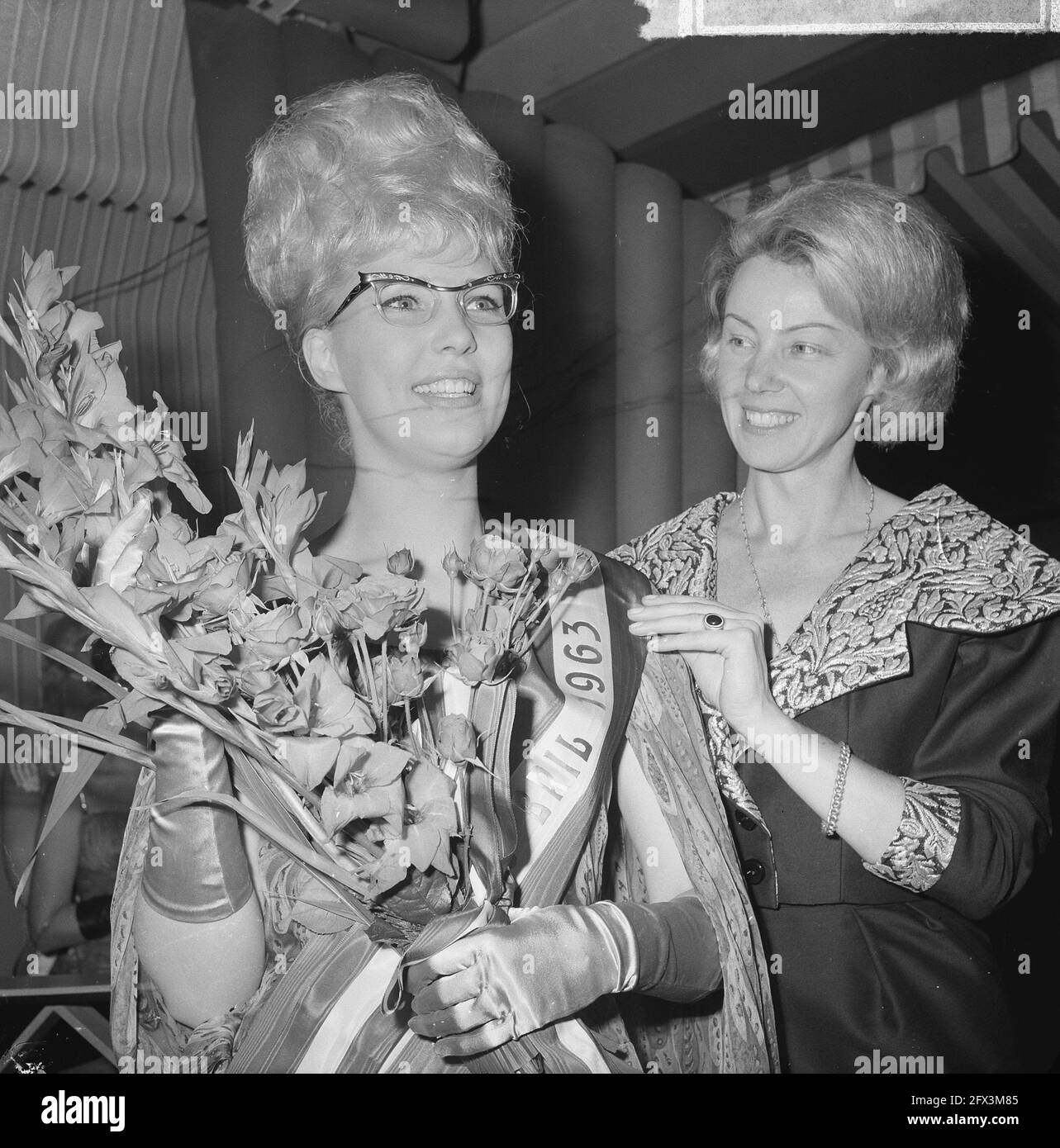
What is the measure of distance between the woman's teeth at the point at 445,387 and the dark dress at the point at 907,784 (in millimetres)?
306

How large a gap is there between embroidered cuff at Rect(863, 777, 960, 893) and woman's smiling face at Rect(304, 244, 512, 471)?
0.52 m

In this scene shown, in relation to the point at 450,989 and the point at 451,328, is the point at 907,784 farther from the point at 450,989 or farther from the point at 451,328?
the point at 451,328

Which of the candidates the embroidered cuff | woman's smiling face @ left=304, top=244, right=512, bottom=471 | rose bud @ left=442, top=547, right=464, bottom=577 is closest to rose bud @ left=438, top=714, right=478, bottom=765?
rose bud @ left=442, top=547, right=464, bottom=577

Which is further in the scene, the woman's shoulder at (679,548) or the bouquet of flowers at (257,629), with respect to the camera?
the woman's shoulder at (679,548)

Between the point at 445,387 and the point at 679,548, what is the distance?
11.3 inches

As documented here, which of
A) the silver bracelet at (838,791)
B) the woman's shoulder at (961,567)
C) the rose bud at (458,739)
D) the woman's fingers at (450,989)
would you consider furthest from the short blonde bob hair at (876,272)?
the woman's fingers at (450,989)

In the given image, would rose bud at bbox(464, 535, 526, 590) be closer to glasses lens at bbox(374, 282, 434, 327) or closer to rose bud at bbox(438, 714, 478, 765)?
rose bud at bbox(438, 714, 478, 765)

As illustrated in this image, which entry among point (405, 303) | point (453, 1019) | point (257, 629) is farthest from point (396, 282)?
point (453, 1019)

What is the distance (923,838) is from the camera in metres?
1.11

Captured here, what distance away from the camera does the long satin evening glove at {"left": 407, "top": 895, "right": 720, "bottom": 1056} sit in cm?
92

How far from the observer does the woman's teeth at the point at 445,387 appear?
43.7 inches

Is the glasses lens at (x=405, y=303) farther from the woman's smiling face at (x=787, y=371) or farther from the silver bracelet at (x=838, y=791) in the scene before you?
the silver bracelet at (x=838, y=791)
